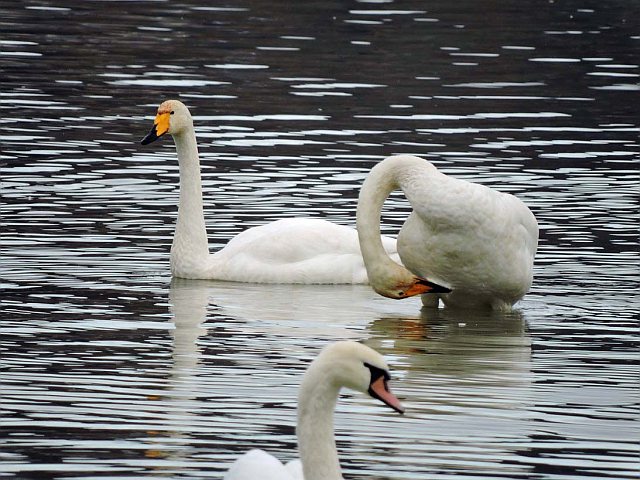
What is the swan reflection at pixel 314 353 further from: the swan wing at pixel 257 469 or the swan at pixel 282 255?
the swan wing at pixel 257 469

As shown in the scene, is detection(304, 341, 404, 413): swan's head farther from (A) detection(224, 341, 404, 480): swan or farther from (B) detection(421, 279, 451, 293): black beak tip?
(B) detection(421, 279, 451, 293): black beak tip

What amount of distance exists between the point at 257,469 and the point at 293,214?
860cm

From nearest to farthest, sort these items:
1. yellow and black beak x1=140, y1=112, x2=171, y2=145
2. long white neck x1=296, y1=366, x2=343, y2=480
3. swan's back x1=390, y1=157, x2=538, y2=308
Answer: long white neck x1=296, y1=366, x2=343, y2=480
swan's back x1=390, y1=157, x2=538, y2=308
yellow and black beak x1=140, y1=112, x2=171, y2=145

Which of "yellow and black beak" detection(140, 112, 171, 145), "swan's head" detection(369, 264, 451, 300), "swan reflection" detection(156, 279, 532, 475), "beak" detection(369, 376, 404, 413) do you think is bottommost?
"swan reflection" detection(156, 279, 532, 475)

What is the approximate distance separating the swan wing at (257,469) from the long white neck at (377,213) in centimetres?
479

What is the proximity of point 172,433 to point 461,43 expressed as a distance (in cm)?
1983

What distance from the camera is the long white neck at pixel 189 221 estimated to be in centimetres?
1341

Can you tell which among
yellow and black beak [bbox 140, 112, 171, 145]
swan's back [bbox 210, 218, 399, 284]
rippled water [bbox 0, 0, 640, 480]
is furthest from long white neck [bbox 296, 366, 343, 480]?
yellow and black beak [bbox 140, 112, 171, 145]

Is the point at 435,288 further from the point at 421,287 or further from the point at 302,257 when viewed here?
the point at 302,257

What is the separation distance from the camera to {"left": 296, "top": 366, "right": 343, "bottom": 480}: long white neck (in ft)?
21.5

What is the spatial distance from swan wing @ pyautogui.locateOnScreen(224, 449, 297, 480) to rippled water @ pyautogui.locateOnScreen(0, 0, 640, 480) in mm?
994

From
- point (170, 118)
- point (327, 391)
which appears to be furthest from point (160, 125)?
point (327, 391)

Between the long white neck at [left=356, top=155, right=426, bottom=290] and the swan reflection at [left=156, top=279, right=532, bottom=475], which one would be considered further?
the long white neck at [left=356, top=155, right=426, bottom=290]

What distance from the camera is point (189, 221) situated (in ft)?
45.3
